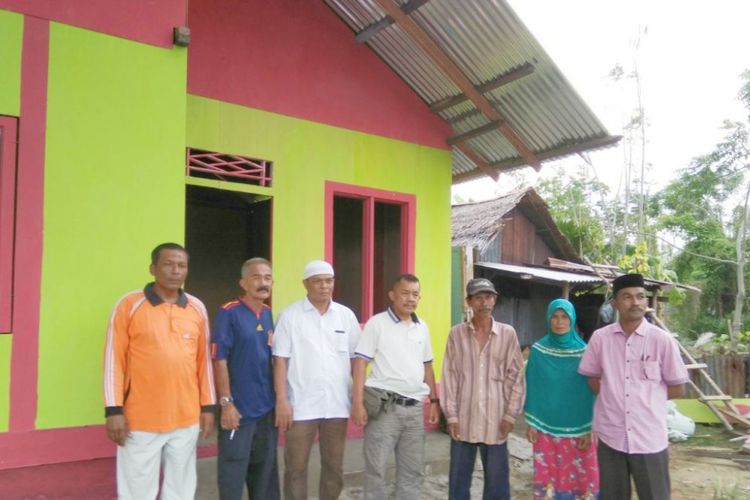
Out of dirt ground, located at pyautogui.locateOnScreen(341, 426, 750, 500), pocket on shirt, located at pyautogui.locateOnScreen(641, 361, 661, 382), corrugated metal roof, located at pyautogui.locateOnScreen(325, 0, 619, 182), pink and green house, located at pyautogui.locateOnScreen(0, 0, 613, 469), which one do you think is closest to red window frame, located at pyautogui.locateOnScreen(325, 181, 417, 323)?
pink and green house, located at pyautogui.locateOnScreen(0, 0, 613, 469)

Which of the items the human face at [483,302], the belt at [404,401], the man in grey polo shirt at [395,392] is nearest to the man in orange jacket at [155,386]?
the man in grey polo shirt at [395,392]

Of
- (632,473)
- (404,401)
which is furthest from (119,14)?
(632,473)

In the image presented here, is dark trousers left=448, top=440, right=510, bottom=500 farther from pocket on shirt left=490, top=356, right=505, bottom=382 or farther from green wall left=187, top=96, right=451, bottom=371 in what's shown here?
green wall left=187, top=96, right=451, bottom=371

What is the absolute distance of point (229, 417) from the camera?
315cm

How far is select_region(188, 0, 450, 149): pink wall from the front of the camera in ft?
16.0

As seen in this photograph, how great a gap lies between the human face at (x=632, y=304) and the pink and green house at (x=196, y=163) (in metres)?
2.50

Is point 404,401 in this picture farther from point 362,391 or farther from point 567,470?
point 567,470

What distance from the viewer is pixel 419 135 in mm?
6121

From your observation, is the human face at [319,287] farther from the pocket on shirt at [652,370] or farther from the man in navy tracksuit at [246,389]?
the pocket on shirt at [652,370]

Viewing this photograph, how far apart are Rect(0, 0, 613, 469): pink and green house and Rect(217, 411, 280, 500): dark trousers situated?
0.76m

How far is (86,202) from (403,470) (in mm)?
2430

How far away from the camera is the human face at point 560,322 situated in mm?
3676

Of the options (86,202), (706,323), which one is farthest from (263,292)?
(706,323)

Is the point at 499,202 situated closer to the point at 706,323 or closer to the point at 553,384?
the point at 553,384
